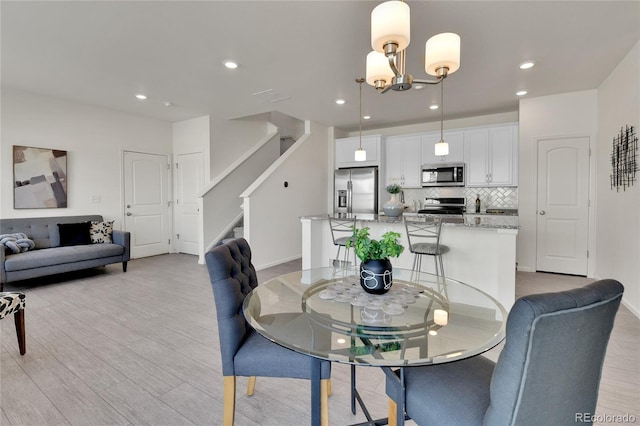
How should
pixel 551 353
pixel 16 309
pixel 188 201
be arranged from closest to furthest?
pixel 551 353 < pixel 16 309 < pixel 188 201

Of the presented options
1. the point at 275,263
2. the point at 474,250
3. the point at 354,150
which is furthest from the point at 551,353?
the point at 354,150

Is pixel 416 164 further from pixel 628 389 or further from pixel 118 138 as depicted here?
pixel 118 138

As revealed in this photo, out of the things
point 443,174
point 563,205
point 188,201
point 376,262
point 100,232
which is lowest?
point 100,232

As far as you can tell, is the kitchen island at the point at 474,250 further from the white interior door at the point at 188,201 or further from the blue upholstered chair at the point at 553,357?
the white interior door at the point at 188,201

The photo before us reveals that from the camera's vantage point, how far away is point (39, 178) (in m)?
4.50

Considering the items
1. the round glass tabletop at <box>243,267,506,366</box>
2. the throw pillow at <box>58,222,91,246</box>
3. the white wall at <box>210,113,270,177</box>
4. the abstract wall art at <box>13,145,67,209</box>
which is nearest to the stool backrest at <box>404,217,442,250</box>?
the round glass tabletop at <box>243,267,506,366</box>

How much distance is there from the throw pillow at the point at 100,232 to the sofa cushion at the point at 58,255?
0.21 meters

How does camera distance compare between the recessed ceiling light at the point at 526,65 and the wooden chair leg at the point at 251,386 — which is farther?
the recessed ceiling light at the point at 526,65

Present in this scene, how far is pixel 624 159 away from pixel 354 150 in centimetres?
398

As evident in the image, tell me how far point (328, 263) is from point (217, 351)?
2231mm

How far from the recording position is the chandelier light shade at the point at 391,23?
1.55m

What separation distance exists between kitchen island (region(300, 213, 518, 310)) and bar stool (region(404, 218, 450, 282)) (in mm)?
81

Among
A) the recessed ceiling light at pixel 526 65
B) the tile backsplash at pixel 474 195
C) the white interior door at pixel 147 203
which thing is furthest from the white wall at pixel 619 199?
the white interior door at pixel 147 203

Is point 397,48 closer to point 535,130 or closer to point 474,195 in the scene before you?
point 535,130
